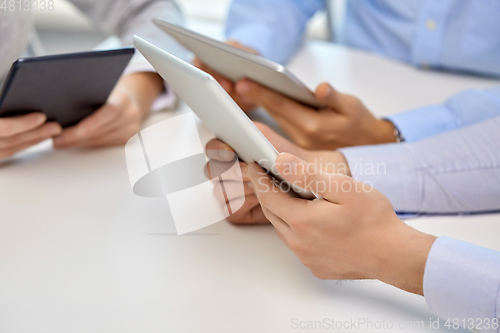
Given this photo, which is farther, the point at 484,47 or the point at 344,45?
the point at 344,45

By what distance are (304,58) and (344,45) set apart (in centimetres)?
20

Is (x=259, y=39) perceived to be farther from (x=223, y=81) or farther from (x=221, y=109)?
(x=221, y=109)

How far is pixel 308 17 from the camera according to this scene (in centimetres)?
101

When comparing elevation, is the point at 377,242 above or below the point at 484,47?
below

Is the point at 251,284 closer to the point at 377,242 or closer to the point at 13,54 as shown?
the point at 377,242

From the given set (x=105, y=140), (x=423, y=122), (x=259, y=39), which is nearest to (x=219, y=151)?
(x=105, y=140)

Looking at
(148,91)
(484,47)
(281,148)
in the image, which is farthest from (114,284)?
(484,47)

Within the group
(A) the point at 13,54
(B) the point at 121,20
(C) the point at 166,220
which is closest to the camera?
(C) the point at 166,220

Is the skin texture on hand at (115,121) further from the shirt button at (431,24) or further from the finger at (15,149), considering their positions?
the shirt button at (431,24)

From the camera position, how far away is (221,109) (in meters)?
0.32

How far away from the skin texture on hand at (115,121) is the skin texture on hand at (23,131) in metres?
0.03

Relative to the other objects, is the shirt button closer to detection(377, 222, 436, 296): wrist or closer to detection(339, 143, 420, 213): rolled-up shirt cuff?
detection(339, 143, 420, 213): rolled-up shirt cuff

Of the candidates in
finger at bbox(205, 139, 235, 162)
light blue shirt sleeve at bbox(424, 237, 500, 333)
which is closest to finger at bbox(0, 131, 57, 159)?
finger at bbox(205, 139, 235, 162)

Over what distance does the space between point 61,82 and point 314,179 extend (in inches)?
13.8
